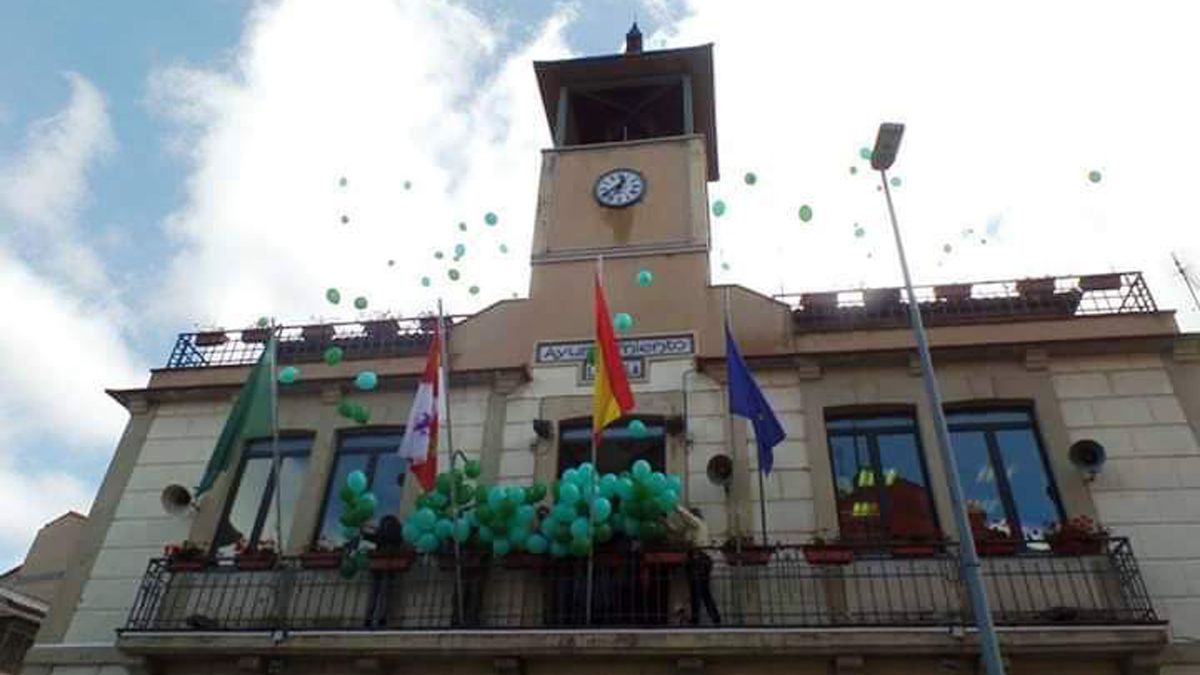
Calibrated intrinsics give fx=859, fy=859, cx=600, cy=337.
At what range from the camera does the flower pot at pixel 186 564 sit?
42.4ft

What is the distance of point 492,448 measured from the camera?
544 inches

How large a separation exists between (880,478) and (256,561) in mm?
9390

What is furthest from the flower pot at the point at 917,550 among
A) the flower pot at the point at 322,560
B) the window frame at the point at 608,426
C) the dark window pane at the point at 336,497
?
the dark window pane at the point at 336,497

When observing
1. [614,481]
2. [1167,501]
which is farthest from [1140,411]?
[614,481]

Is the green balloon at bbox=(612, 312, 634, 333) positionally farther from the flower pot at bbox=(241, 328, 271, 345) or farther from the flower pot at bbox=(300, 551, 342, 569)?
the flower pot at bbox=(241, 328, 271, 345)

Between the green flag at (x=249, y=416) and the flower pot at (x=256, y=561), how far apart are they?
3.93ft

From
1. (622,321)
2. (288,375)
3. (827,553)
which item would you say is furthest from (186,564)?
(827,553)

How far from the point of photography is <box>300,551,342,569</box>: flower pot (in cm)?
1254

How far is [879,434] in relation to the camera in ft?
43.5

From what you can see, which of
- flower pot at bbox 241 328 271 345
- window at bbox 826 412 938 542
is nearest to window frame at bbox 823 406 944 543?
window at bbox 826 412 938 542

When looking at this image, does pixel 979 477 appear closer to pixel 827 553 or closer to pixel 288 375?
pixel 827 553

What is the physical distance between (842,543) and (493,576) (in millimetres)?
4872

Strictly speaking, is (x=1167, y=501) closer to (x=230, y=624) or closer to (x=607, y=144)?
(x=607, y=144)

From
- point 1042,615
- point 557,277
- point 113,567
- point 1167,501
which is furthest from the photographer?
point 557,277
